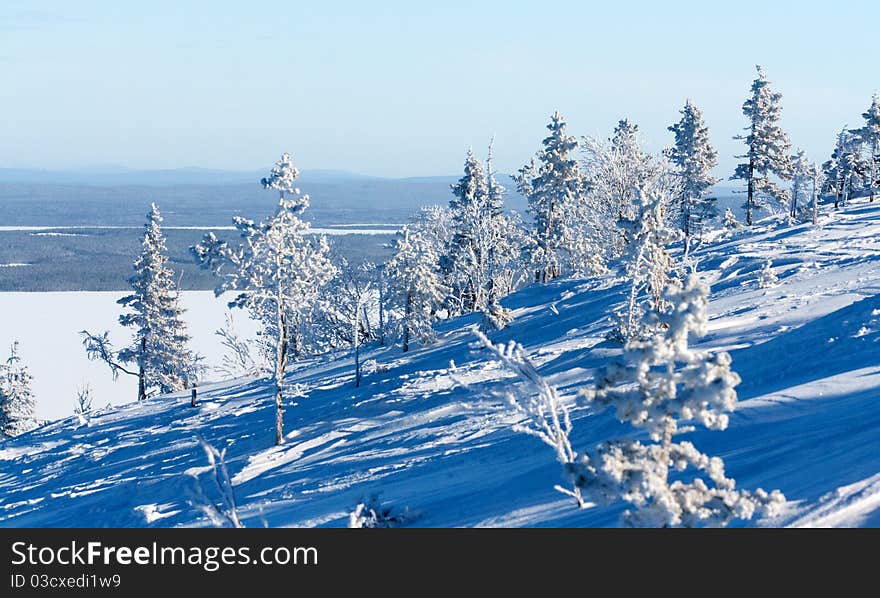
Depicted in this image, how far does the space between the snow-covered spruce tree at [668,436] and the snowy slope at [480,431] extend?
1559 millimetres

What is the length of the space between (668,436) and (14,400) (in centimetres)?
4076

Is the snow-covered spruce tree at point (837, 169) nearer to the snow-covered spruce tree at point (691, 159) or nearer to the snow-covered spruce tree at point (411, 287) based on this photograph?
the snow-covered spruce tree at point (691, 159)

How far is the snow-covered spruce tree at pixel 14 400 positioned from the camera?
40.1m

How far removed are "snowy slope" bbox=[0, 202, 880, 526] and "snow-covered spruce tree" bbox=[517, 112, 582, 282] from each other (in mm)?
9116

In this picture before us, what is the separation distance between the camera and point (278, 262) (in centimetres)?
2103

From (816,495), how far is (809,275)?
60.0ft

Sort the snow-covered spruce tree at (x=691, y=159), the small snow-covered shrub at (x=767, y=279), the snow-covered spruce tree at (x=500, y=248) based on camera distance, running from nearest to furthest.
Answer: the small snow-covered shrub at (x=767, y=279)
the snow-covered spruce tree at (x=500, y=248)
the snow-covered spruce tree at (x=691, y=159)

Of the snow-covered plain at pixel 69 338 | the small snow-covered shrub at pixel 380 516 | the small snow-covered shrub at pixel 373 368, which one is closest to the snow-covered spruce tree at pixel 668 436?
the small snow-covered shrub at pixel 380 516

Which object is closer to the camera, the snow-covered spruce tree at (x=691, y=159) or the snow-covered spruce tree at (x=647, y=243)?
the snow-covered spruce tree at (x=647, y=243)

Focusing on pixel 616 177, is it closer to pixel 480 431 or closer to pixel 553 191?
pixel 553 191

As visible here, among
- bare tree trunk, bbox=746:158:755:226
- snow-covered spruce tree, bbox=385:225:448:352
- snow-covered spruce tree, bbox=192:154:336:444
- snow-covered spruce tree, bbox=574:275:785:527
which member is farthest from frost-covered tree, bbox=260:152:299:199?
bare tree trunk, bbox=746:158:755:226

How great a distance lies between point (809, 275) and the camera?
84.3 feet

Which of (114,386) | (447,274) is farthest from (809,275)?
(114,386)
